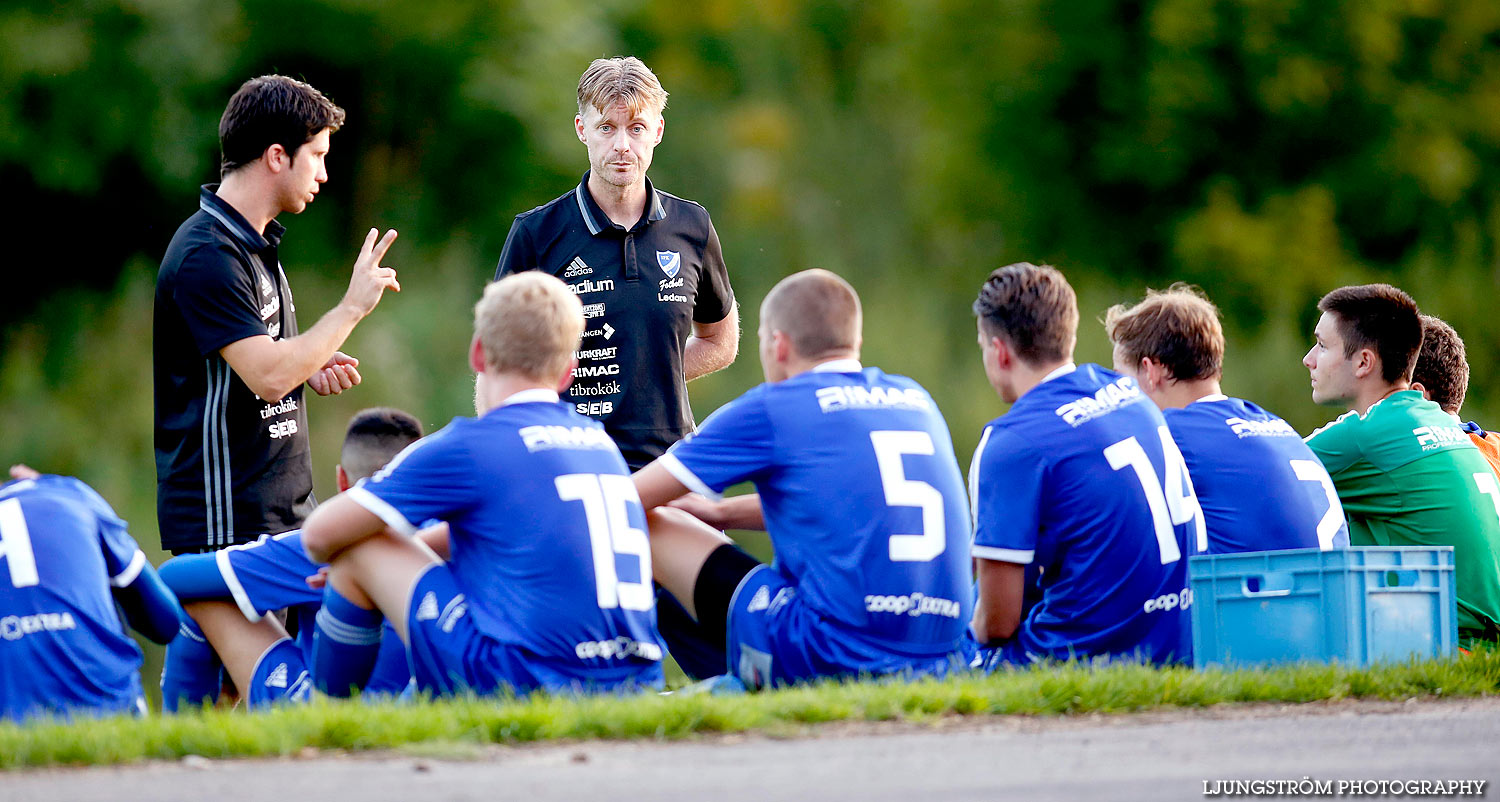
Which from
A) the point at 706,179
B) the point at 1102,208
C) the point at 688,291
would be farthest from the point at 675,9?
the point at 688,291

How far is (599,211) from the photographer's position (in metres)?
7.80

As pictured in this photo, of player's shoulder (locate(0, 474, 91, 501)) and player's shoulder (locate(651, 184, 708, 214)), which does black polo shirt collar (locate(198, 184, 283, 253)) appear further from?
player's shoulder (locate(651, 184, 708, 214))

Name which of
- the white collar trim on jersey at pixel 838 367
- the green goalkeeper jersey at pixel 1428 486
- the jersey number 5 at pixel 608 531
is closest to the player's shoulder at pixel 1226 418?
the green goalkeeper jersey at pixel 1428 486

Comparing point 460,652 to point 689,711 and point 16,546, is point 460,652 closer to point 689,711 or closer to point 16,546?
point 689,711

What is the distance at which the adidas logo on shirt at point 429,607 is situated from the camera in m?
5.81

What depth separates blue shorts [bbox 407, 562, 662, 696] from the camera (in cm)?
581

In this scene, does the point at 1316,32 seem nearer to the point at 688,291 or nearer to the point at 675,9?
the point at 675,9

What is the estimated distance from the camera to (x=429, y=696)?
604cm

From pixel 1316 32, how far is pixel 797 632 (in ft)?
76.3

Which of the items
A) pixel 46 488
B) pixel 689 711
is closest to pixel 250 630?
pixel 46 488

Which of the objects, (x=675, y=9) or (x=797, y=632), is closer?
(x=797, y=632)

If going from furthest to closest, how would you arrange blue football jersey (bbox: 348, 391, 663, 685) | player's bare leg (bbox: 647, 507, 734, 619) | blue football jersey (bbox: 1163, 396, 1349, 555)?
blue football jersey (bbox: 1163, 396, 1349, 555) < player's bare leg (bbox: 647, 507, 734, 619) < blue football jersey (bbox: 348, 391, 663, 685)

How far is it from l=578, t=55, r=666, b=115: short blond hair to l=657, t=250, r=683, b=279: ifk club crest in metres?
0.62

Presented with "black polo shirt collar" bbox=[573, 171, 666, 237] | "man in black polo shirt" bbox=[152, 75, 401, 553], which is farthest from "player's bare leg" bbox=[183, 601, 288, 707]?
"black polo shirt collar" bbox=[573, 171, 666, 237]
